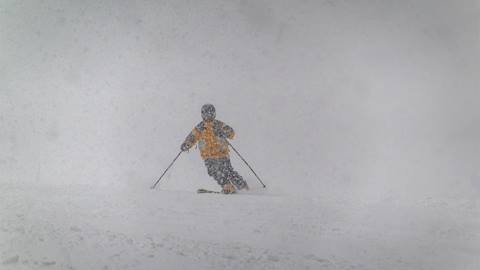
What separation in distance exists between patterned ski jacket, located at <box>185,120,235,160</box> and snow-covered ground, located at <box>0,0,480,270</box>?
1.32ft

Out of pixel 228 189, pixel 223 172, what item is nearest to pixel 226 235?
pixel 228 189

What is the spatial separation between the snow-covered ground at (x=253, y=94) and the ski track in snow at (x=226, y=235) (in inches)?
15.9

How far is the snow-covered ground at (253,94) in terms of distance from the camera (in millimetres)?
4316

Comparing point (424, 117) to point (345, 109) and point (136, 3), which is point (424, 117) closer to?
point (345, 109)

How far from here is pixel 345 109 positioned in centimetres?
519

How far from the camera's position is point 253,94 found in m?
5.34

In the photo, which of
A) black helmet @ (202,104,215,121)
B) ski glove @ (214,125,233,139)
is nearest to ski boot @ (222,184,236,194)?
ski glove @ (214,125,233,139)

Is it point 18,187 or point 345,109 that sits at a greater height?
point 345,109

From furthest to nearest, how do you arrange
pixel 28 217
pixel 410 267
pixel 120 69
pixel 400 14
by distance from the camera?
pixel 120 69 < pixel 400 14 < pixel 28 217 < pixel 410 267

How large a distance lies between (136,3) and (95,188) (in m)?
2.09

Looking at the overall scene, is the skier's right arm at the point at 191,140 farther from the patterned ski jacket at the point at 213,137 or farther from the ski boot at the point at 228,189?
the ski boot at the point at 228,189

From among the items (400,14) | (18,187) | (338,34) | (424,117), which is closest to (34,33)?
(18,187)

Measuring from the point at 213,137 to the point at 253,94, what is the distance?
2.15 metres

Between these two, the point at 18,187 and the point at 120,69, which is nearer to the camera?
the point at 18,187
